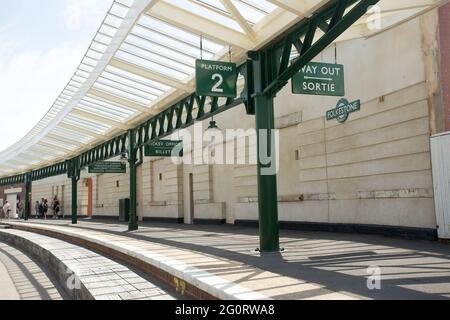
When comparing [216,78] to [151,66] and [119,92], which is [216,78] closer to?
[151,66]

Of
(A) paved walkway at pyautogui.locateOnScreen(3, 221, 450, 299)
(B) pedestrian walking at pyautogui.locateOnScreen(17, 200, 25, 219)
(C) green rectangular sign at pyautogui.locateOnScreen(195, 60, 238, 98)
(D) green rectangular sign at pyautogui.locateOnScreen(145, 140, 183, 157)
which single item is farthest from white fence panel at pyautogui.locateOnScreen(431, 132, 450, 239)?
(B) pedestrian walking at pyautogui.locateOnScreen(17, 200, 25, 219)

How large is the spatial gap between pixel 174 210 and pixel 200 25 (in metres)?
15.3

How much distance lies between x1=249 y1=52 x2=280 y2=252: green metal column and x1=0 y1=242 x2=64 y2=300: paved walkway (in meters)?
4.08

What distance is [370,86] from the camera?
1234 cm

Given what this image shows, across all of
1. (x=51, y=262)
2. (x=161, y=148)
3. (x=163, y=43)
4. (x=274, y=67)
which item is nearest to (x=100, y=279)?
(x=51, y=262)

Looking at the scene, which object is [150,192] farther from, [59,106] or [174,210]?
[59,106]

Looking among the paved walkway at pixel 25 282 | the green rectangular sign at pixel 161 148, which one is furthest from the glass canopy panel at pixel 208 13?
the green rectangular sign at pixel 161 148

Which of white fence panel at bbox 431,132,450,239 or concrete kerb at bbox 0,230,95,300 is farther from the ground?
white fence panel at bbox 431,132,450,239

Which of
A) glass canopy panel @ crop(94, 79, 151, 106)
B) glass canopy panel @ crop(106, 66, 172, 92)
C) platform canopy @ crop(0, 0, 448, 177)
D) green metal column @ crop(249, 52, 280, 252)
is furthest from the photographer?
glass canopy panel @ crop(94, 79, 151, 106)

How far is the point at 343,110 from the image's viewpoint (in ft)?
41.8

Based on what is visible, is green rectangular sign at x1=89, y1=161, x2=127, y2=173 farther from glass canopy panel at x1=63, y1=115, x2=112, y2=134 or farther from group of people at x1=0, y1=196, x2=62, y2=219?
group of people at x1=0, y1=196, x2=62, y2=219

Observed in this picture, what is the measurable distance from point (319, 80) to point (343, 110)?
376cm

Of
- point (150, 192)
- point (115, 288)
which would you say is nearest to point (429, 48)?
point (115, 288)

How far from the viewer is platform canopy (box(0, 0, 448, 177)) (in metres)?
9.21
